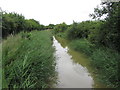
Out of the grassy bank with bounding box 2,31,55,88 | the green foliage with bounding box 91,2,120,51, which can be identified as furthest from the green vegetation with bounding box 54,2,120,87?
the grassy bank with bounding box 2,31,55,88

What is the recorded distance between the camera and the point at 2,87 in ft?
8.48

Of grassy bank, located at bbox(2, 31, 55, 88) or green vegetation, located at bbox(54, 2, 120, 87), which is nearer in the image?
grassy bank, located at bbox(2, 31, 55, 88)

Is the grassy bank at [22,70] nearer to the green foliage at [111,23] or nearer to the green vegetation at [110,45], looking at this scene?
the green vegetation at [110,45]

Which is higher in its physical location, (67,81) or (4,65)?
(4,65)

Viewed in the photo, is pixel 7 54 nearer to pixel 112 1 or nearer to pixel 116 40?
pixel 116 40

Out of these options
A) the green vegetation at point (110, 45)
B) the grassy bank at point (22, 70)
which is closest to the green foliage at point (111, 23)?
the green vegetation at point (110, 45)

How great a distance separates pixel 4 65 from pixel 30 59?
73 cm

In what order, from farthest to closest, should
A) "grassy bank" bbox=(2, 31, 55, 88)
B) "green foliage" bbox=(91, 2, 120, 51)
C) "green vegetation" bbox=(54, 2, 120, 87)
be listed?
1. "green foliage" bbox=(91, 2, 120, 51)
2. "green vegetation" bbox=(54, 2, 120, 87)
3. "grassy bank" bbox=(2, 31, 55, 88)

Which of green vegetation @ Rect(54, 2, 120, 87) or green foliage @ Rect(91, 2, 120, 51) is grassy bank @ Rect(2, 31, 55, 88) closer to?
green vegetation @ Rect(54, 2, 120, 87)

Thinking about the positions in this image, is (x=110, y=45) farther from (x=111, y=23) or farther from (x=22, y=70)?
(x=22, y=70)

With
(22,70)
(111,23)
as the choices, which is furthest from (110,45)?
(22,70)

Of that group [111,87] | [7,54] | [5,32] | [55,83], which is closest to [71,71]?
[55,83]

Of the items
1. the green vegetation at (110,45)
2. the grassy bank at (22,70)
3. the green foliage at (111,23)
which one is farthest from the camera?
the green foliage at (111,23)

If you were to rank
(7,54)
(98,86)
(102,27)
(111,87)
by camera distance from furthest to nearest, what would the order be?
(102,27)
(98,86)
(111,87)
(7,54)
